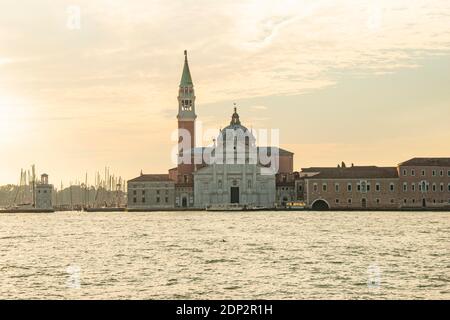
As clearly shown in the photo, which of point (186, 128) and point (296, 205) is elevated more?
point (186, 128)

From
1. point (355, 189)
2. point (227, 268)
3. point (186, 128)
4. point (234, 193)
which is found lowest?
point (227, 268)

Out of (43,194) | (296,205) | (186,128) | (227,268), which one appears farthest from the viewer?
(43,194)

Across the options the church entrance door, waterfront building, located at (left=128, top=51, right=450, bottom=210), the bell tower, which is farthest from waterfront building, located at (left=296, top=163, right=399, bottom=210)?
the bell tower

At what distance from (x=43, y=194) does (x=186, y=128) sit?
1899 centimetres

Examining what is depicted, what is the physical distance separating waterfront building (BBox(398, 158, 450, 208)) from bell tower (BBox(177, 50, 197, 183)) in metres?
23.0

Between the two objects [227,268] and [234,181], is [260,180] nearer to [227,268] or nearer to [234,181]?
[234,181]

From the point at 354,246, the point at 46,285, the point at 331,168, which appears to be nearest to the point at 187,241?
the point at 354,246

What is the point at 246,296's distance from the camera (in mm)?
14617

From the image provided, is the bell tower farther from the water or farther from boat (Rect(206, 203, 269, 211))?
the water

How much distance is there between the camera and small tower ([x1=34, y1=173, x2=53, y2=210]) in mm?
90594

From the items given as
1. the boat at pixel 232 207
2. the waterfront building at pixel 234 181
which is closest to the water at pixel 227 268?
the boat at pixel 232 207

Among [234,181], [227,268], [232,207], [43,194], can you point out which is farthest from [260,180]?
[227,268]

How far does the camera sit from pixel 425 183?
248ft

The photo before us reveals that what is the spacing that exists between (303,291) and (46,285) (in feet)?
17.6
